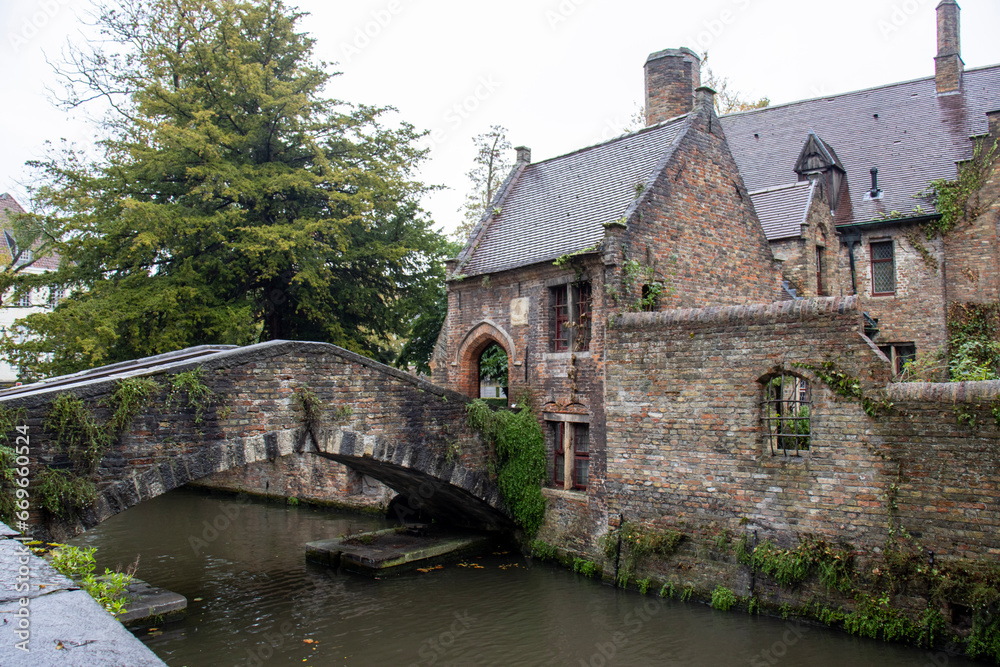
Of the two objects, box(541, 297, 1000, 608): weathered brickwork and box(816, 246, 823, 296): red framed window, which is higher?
box(816, 246, 823, 296): red framed window

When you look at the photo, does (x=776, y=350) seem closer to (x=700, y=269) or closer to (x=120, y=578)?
(x=700, y=269)

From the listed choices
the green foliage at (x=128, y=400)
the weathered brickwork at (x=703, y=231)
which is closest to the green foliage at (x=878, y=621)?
the weathered brickwork at (x=703, y=231)

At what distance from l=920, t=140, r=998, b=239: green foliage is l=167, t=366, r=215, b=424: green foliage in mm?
→ 17493

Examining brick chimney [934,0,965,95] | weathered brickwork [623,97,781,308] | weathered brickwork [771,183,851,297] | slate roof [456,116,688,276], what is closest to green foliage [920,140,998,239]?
weathered brickwork [771,183,851,297]

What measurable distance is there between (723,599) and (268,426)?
7.53 metres

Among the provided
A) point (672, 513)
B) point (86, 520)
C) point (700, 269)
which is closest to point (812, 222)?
point (700, 269)

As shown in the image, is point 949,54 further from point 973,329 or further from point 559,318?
point 559,318

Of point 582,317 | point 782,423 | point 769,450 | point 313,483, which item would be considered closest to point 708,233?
point 582,317

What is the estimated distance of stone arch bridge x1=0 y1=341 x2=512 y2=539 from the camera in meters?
9.24

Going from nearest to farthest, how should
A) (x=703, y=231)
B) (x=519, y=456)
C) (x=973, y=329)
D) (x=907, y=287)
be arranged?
1. (x=519, y=456)
2. (x=703, y=231)
3. (x=973, y=329)
4. (x=907, y=287)

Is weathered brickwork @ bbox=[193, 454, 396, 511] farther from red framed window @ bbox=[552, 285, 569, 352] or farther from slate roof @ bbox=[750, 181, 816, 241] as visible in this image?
slate roof @ bbox=[750, 181, 816, 241]

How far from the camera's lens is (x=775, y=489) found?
10.5 meters

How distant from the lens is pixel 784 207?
60.2 ft

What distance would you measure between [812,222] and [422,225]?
10.5 metres
